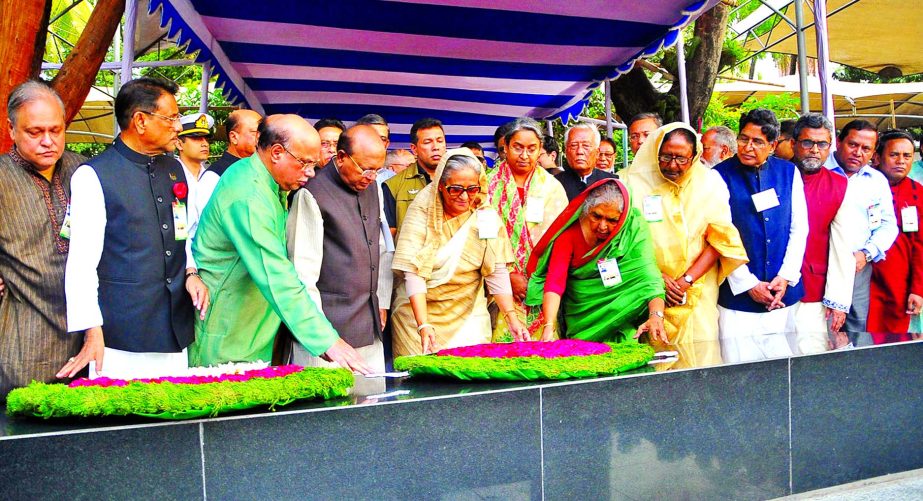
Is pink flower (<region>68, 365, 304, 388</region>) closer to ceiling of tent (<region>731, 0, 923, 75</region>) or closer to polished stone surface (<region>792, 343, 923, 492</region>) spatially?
polished stone surface (<region>792, 343, 923, 492</region>)

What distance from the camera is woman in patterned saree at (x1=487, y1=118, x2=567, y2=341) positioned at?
163 inches

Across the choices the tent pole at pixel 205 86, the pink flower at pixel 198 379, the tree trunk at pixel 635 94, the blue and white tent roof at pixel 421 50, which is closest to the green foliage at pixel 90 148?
the tent pole at pixel 205 86

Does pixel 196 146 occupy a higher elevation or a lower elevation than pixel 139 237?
higher

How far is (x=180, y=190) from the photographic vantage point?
2.81 meters

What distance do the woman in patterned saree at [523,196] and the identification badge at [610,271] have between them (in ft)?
1.89

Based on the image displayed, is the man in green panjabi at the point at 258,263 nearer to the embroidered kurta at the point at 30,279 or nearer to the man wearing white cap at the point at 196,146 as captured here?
the embroidered kurta at the point at 30,279

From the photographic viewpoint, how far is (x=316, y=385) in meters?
2.45

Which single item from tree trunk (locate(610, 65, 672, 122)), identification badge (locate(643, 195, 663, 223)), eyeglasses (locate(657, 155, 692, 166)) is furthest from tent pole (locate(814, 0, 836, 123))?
tree trunk (locate(610, 65, 672, 122))

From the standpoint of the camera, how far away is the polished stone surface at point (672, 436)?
2.70 metres

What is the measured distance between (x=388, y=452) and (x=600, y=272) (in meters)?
1.55

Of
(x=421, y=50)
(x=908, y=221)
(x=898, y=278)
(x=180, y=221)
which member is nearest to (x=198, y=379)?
(x=180, y=221)

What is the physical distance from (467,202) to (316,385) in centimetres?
143

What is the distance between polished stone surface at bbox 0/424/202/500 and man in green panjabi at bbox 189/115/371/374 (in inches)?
20.9

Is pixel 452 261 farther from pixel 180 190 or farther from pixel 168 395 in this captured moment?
pixel 168 395
